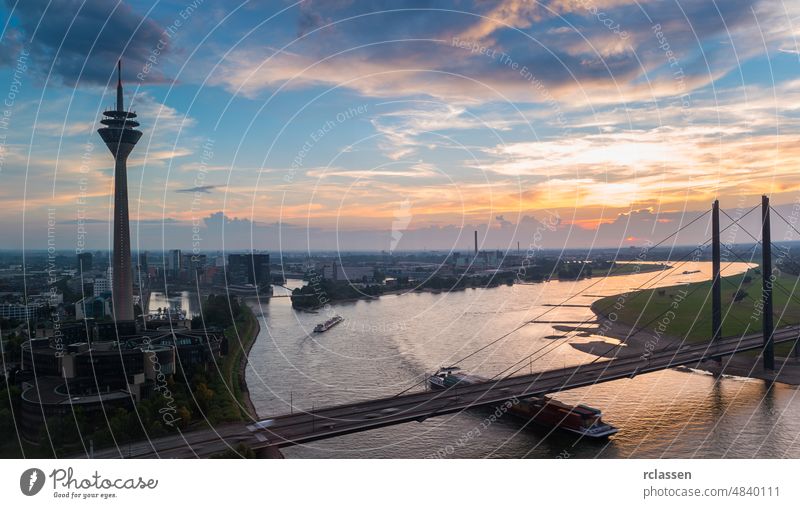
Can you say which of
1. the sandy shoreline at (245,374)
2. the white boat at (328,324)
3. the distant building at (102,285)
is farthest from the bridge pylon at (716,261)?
the distant building at (102,285)

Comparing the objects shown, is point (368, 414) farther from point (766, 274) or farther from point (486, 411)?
point (766, 274)

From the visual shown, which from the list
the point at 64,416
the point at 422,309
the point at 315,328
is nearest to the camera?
the point at 64,416

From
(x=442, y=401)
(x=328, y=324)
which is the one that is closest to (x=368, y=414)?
(x=442, y=401)

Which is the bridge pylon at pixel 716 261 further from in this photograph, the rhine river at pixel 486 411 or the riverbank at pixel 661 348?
the rhine river at pixel 486 411

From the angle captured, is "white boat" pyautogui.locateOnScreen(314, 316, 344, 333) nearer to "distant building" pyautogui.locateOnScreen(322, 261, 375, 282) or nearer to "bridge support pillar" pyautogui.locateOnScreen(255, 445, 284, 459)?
"distant building" pyautogui.locateOnScreen(322, 261, 375, 282)
